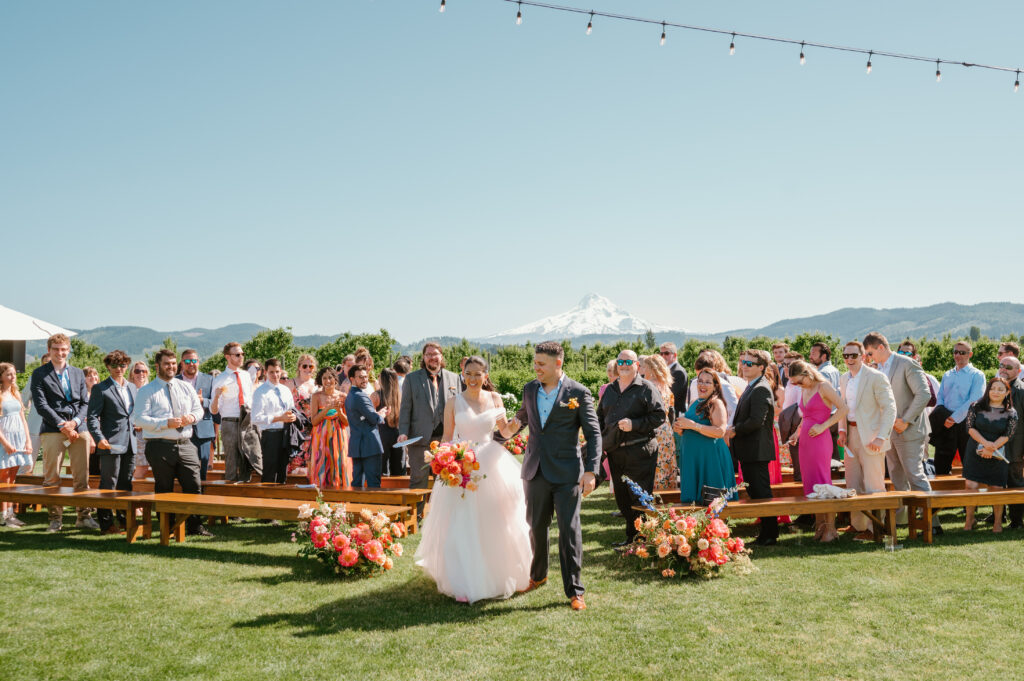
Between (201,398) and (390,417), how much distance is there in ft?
9.43

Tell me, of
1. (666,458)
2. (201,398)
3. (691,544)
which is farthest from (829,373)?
(201,398)

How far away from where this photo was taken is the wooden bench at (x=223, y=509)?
745 cm

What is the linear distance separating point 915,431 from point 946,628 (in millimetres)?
3498

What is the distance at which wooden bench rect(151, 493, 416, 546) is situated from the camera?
24.4 ft

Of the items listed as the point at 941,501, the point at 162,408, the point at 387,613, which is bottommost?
the point at 387,613

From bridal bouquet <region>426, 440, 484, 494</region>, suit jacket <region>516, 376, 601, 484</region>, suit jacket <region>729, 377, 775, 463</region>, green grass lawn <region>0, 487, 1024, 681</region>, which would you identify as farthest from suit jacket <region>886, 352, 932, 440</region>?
bridal bouquet <region>426, 440, 484, 494</region>

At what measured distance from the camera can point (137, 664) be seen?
4730mm

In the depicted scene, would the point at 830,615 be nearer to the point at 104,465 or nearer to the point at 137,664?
the point at 137,664

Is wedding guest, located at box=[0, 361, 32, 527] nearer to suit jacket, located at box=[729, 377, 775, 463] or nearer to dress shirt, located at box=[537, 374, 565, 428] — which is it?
dress shirt, located at box=[537, 374, 565, 428]

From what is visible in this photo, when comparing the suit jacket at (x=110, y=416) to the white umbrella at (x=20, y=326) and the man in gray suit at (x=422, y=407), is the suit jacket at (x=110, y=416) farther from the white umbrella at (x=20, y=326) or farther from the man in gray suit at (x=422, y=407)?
the white umbrella at (x=20, y=326)

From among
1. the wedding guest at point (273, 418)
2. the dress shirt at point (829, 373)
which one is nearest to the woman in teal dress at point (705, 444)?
the dress shirt at point (829, 373)

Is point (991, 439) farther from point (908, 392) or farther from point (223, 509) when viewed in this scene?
point (223, 509)

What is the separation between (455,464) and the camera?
5.84m

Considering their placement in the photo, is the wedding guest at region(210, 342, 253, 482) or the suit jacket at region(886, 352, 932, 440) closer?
the suit jacket at region(886, 352, 932, 440)
